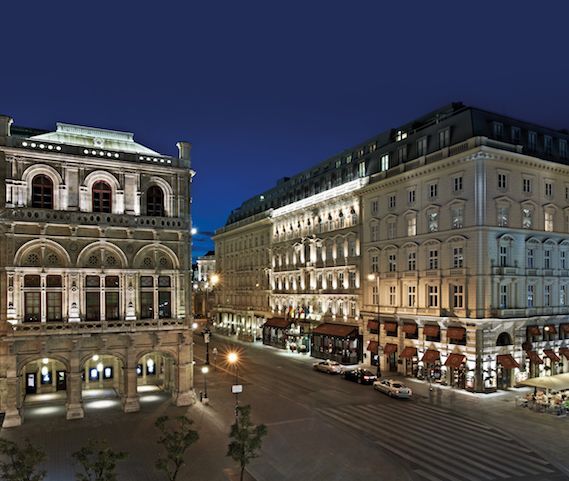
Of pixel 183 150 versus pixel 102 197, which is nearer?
pixel 102 197

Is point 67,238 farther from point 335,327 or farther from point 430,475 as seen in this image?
point 335,327

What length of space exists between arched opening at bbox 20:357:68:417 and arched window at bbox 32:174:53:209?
12336 mm

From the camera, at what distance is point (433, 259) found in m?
53.1

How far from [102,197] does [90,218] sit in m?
2.15

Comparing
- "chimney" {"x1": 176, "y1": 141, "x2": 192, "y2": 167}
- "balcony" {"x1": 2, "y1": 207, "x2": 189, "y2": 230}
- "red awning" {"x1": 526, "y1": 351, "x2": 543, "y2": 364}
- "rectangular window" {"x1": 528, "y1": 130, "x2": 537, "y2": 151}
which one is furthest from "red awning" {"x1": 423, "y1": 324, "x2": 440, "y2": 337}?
"chimney" {"x1": 176, "y1": 141, "x2": 192, "y2": 167}

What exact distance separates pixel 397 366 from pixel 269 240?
120 feet

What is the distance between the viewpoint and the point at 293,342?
253 feet

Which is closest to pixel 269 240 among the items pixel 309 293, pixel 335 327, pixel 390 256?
pixel 309 293

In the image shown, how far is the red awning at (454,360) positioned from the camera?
156ft

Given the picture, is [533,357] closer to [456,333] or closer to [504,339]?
[504,339]

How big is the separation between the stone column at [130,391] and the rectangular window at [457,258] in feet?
101

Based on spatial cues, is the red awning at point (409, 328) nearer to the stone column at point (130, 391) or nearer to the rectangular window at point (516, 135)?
the rectangular window at point (516, 135)

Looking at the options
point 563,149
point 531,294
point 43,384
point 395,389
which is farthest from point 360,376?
point 563,149

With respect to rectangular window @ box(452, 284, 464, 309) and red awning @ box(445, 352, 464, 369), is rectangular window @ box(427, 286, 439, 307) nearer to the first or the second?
rectangular window @ box(452, 284, 464, 309)
